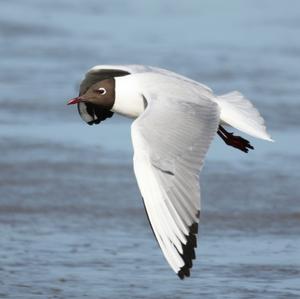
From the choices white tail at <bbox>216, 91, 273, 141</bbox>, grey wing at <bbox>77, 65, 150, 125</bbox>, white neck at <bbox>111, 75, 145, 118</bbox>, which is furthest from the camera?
Answer: grey wing at <bbox>77, 65, 150, 125</bbox>

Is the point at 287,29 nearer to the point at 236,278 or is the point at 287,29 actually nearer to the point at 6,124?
the point at 6,124

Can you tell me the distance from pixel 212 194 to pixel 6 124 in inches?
88.4

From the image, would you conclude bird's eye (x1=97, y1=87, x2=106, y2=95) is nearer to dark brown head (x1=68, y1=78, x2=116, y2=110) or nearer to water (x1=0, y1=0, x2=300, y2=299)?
dark brown head (x1=68, y1=78, x2=116, y2=110)

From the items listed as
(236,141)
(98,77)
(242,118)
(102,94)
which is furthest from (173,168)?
(98,77)

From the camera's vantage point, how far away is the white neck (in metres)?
6.99

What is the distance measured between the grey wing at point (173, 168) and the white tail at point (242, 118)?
0.26 meters

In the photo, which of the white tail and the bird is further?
the white tail

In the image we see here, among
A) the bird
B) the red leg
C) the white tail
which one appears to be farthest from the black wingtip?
the red leg

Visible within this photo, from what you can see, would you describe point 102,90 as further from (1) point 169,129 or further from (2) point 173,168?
(2) point 173,168

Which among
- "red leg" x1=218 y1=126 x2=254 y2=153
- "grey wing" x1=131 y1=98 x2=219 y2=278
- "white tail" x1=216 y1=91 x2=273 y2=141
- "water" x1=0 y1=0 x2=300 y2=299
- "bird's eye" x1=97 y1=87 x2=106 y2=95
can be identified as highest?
"grey wing" x1=131 y1=98 x2=219 y2=278

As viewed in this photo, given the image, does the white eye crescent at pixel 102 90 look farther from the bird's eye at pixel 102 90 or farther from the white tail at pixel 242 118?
the white tail at pixel 242 118

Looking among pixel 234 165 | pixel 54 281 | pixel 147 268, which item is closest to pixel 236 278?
pixel 147 268

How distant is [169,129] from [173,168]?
310 millimetres

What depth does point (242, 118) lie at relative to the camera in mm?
6934
